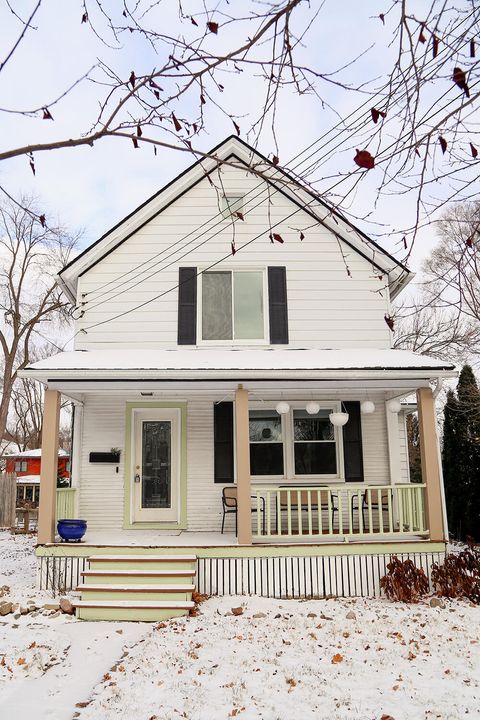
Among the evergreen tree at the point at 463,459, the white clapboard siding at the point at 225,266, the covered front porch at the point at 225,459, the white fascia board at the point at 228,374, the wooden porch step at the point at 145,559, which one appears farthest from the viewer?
the evergreen tree at the point at 463,459

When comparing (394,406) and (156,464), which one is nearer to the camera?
(394,406)

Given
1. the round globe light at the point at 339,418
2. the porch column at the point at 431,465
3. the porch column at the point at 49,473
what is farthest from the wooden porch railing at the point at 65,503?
the porch column at the point at 431,465

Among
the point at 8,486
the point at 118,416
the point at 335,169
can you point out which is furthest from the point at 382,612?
the point at 8,486

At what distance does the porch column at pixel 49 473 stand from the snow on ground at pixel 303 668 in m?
2.70

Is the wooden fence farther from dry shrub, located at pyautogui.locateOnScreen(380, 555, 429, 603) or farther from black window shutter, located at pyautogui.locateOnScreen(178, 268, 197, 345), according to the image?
dry shrub, located at pyautogui.locateOnScreen(380, 555, 429, 603)

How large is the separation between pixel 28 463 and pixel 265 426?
1977 cm

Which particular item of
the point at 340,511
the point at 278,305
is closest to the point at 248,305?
the point at 278,305

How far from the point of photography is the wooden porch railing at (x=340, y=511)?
903 cm

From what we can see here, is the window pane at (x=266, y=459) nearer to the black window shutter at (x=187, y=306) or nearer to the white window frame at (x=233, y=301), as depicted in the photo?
the white window frame at (x=233, y=301)

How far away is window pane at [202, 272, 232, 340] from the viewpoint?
11.0 metres

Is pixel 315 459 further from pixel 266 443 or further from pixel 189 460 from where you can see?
pixel 189 460

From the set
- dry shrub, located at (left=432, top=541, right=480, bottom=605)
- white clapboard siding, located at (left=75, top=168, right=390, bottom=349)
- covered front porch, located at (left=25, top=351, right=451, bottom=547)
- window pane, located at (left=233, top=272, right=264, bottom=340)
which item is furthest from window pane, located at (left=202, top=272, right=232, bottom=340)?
dry shrub, located at (left=432, top=541, right=480, bottom=605)

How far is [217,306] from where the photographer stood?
36.5 ft

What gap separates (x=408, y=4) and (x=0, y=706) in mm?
5771
